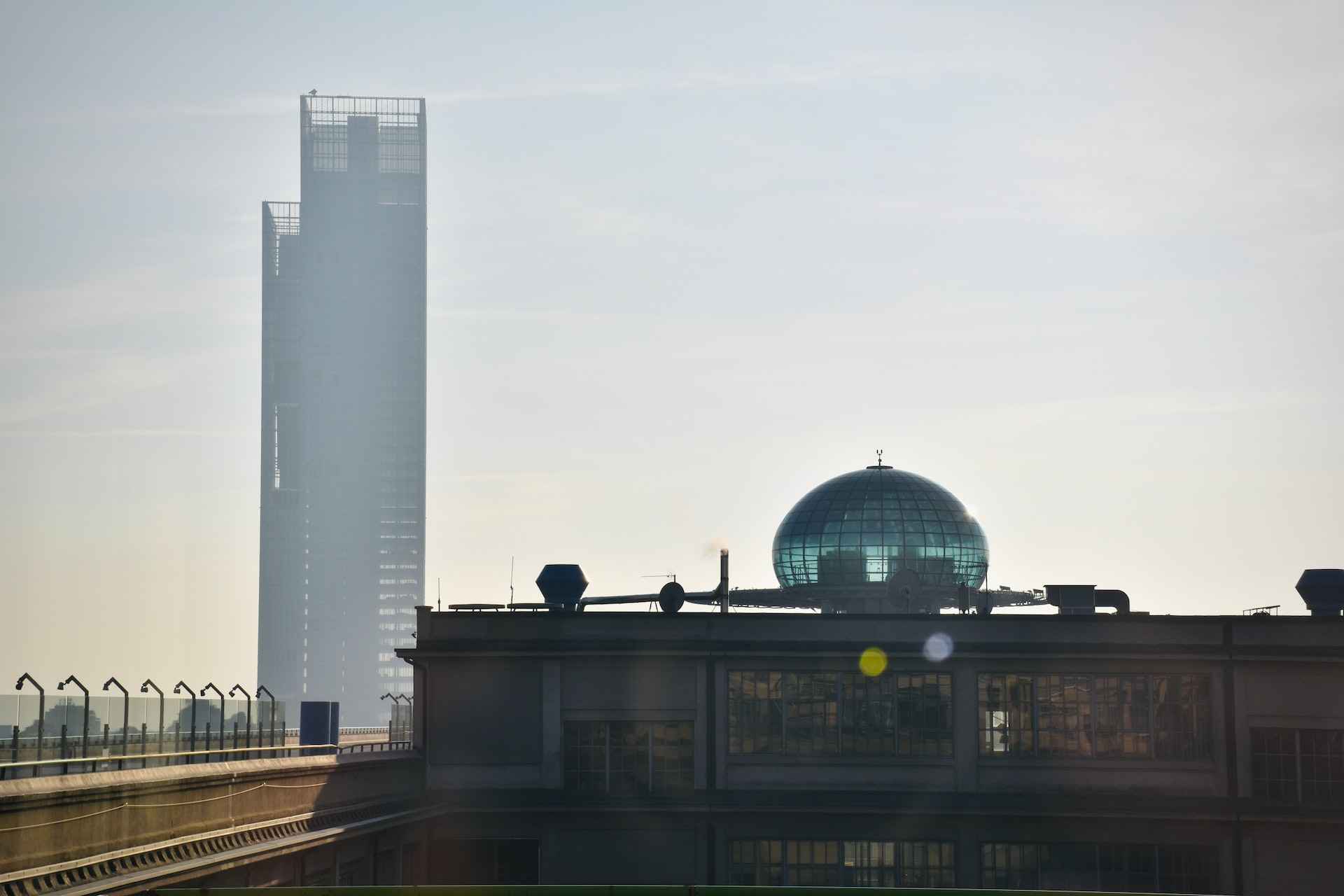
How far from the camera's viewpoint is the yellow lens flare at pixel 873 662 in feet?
195

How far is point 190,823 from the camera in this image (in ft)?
113

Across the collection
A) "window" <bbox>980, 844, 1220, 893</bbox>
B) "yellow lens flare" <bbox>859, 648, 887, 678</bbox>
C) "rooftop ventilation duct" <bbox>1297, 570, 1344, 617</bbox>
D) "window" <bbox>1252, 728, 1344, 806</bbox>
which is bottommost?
"window" <bbox>980, 844, 1220, 893</bbox>

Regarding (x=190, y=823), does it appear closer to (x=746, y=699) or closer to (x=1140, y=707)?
(x=746, y=699)

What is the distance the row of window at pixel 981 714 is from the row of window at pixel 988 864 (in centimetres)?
314

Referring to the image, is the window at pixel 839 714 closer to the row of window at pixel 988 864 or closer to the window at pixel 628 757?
the window at pixel 628 757

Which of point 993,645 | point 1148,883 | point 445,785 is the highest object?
point 993,645

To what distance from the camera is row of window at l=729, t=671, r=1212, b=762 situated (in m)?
58.9

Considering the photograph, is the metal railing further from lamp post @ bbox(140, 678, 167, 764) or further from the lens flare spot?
the lens flare spot

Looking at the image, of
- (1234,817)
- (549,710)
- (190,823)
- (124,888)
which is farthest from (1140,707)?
(124,888)

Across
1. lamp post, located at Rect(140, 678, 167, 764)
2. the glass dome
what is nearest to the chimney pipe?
the glass dome

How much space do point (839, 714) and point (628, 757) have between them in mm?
7464

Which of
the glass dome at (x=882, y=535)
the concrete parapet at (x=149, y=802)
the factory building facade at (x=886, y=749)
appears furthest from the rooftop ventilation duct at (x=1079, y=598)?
the concrete parapet at (x=149, y=802)

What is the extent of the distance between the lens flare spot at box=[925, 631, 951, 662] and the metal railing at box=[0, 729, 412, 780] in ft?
62.2

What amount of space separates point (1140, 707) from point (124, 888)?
129 feet
